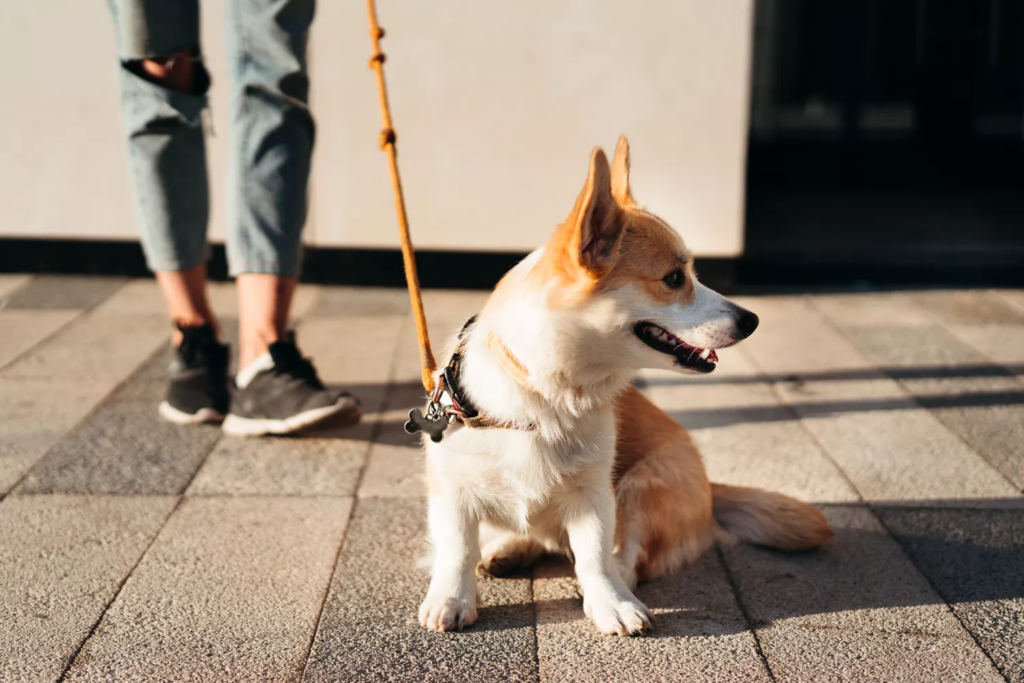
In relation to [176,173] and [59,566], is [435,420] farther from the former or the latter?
[176,173]

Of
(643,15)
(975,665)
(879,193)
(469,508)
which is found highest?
(643,15)

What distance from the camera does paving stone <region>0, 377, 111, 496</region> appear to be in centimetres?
280

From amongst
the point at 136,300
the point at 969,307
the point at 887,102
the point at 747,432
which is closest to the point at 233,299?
the point at 136,300

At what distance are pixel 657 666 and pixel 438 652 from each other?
42cm

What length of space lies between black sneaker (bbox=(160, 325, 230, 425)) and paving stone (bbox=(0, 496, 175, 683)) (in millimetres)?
539

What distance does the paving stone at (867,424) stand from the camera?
274 cm

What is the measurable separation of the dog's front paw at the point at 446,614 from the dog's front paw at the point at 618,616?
0.25m

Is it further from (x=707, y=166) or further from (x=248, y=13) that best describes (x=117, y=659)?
(x=707, y=166)

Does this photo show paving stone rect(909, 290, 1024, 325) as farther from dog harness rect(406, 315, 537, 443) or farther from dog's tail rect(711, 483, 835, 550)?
dog harness rect(406, 315, 537, 443)

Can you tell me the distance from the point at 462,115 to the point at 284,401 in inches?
85.5

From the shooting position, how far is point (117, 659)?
1.89 metres

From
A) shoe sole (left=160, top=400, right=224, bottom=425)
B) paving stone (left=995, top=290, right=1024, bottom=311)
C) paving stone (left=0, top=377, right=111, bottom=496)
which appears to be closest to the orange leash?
shoe sole (left=160, top=400, right=224, bottom=425)

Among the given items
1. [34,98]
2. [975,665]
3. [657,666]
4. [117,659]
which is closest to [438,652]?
[657,666]

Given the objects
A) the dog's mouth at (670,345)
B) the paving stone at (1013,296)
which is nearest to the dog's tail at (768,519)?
the dog's mouth at (670,345)
